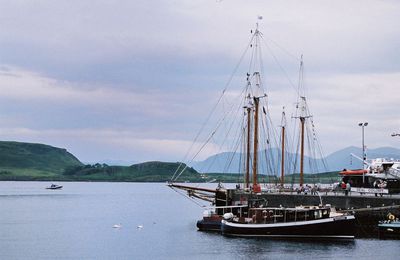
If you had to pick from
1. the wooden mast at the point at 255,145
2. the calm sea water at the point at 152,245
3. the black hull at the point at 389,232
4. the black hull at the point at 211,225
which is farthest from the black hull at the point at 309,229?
the wooden mast at the point at 255,145

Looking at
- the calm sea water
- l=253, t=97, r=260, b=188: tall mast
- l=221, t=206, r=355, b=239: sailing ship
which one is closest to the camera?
the calm sea water

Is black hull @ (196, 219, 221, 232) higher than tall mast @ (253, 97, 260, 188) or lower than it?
lower

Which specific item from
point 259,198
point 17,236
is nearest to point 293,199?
point 259,198

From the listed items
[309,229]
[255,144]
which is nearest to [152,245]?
[309,229]

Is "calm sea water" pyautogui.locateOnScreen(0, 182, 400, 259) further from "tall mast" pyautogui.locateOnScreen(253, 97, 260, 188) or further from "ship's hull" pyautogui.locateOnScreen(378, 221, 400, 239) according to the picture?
"tall mast" pyautogui.locateOnScreen(253, 97, 260, 188)

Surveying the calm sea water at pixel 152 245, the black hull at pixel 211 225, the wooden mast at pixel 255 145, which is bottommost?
the calm sea water at pixel 152 245

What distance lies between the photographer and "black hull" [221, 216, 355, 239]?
277 feet

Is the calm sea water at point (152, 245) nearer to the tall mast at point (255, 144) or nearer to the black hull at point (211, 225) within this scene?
the black hull at point (211, 225)

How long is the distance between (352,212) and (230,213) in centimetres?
1610

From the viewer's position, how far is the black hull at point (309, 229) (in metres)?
84.5

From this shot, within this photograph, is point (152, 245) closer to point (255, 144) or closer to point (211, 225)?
point (211, 225)

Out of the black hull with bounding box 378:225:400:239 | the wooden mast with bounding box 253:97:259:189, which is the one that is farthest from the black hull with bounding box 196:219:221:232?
the black hull with bounding box 378:225:400:239

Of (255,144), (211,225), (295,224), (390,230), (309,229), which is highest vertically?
(255,144)

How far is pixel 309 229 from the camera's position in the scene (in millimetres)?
85625
